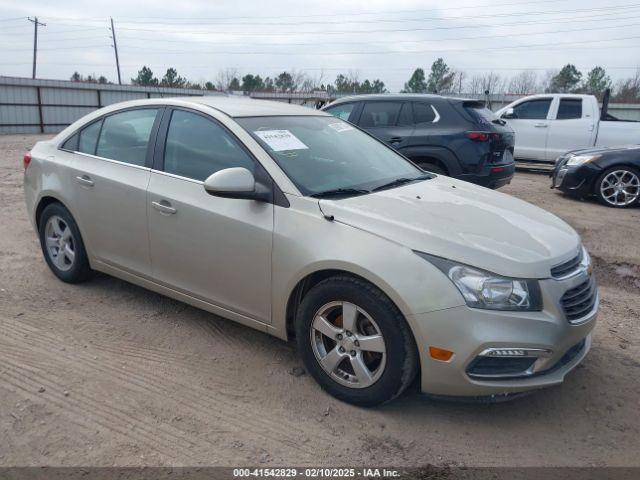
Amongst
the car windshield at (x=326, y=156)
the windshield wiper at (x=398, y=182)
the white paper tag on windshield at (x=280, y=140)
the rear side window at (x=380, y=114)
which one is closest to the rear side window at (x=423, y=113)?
the rear side window at (x=380, y=114)

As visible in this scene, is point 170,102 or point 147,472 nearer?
point 147,472

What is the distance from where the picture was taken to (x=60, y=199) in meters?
4.45

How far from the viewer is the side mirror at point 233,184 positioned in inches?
124

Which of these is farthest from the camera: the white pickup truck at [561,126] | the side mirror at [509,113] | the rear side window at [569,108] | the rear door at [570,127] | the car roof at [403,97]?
the side mirror at [509,113]

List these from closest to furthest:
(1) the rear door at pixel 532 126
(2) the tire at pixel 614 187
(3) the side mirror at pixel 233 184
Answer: (3) the side mirror at pixel 233 184 < (2) the tire at pixel 614 187 < (1) the rear door at pixel 532 126

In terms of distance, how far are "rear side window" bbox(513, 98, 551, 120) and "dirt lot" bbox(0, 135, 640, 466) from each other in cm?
895

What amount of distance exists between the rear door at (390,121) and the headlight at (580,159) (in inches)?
123

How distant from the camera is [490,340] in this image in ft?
8.55

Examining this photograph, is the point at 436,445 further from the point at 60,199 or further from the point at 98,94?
the point at 98,94

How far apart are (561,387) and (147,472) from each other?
2.43m

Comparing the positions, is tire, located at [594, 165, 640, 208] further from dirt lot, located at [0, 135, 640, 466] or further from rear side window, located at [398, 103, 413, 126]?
dirt lot, located at [0, 135, 640, 466]

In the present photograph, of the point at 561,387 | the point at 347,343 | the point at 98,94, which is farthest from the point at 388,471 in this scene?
the point at 98,94

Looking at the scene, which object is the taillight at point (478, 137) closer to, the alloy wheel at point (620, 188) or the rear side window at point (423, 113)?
the rear side window at point (423, 113)

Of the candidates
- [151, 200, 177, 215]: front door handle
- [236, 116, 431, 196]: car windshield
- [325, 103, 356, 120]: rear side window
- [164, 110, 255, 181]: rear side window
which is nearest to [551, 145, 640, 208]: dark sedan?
[325, 103, 356, 120]: rear side window
